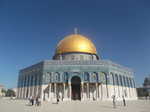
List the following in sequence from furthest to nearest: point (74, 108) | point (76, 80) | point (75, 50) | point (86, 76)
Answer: point (75, 50), point (76, 80), point (86, 76), point (74, 108)

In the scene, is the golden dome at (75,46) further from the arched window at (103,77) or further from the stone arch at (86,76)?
the arched window at (103,77)

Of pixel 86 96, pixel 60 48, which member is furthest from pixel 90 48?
pixel 86 96

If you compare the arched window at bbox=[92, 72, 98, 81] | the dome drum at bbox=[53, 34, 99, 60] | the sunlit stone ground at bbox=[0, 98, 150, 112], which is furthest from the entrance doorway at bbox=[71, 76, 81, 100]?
the sunlit stone ground at bbox=[0, 98, 150, 112]

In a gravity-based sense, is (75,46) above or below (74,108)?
above

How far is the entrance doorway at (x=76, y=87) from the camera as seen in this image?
1168 inches

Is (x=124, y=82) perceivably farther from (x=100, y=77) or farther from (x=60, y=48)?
(x=60, y=48)

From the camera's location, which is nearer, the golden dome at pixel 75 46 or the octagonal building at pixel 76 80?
the octagonal building at pixel 76 80

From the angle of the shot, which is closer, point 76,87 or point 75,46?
point 76,87

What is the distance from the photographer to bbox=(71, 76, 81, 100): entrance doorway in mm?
29656

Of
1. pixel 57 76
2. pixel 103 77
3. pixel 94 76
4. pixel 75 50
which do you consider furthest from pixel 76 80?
pixel 75 50

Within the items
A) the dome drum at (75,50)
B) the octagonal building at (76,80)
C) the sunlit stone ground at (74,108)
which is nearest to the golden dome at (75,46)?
the dome drum at (75,50)

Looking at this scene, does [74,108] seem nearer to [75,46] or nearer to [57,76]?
[57,76]

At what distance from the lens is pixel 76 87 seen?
30359 mm

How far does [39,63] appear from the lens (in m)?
31.7
